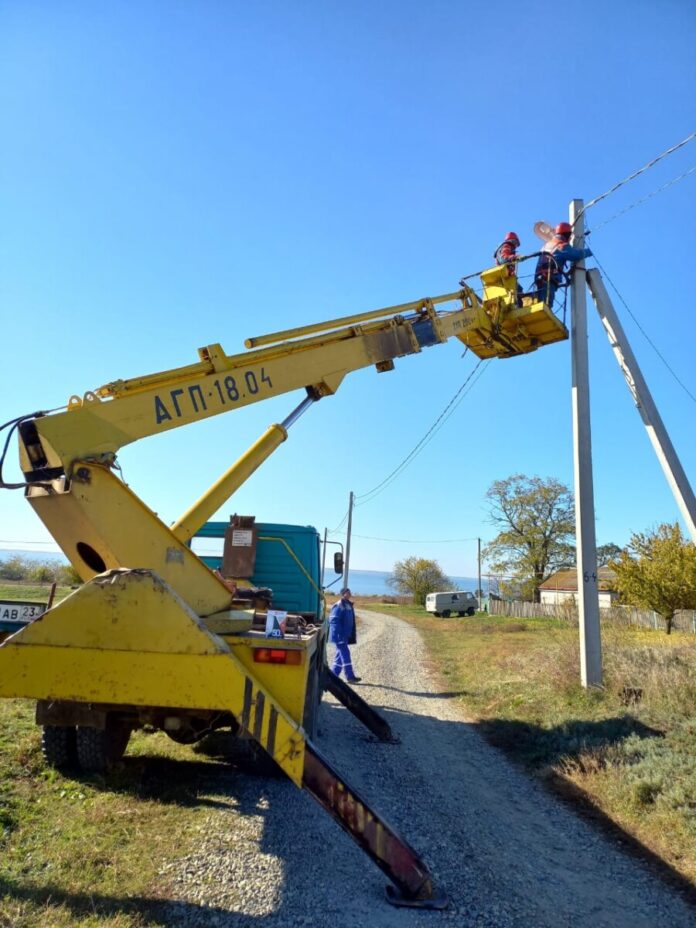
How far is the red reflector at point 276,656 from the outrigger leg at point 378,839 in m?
0.71

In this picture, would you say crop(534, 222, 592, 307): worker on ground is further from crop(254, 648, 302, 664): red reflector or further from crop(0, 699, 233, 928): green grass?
Answer: crop(0, 699, 233, 928): green grass

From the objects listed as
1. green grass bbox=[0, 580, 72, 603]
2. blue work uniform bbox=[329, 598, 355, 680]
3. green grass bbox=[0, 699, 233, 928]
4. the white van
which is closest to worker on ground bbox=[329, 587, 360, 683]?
blue work uniform bbox=[329, 598, 355, 680]

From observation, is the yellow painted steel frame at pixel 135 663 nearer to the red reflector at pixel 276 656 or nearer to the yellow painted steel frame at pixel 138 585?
the yellow painted steel frame at pixel 138 585

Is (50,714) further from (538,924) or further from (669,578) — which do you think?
(669,578)

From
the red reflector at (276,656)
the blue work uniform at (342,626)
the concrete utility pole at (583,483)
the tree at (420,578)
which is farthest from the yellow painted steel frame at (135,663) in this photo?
the tree at (420,578)

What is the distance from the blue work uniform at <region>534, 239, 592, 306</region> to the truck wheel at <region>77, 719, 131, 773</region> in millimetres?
8846

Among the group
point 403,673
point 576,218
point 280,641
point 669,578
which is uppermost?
point 576,218

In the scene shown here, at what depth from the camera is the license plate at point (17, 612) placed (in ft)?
16.3

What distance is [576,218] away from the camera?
35.1 feet

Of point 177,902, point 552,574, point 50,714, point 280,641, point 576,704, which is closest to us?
point 177,902

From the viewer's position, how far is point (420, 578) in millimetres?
65688

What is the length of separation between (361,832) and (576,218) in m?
10.6

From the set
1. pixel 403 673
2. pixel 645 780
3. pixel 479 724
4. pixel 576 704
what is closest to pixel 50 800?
pixel 645 780

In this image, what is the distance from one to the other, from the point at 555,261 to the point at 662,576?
1544 cm
